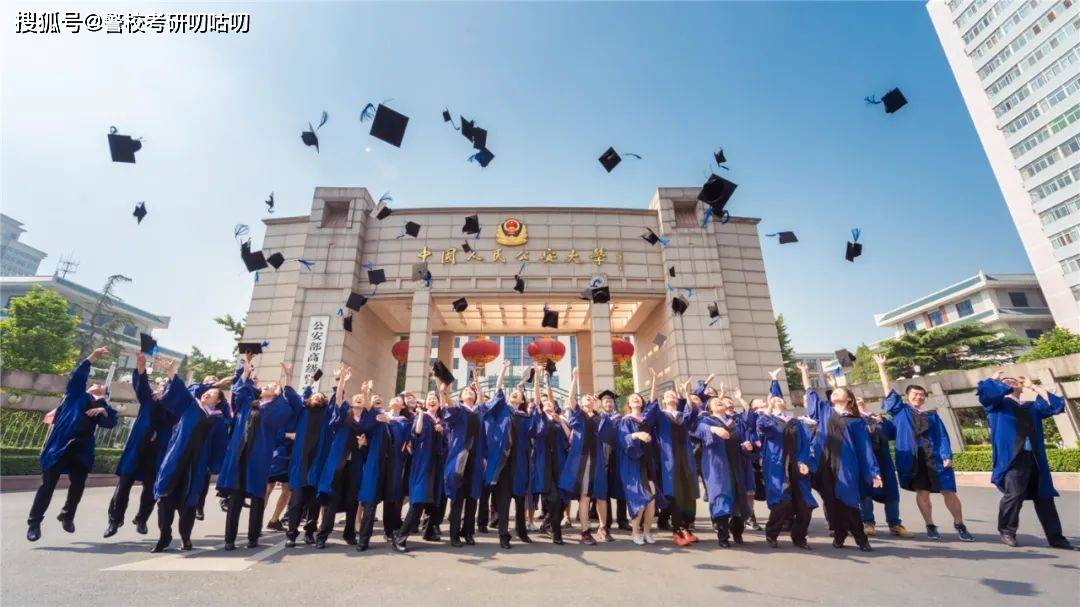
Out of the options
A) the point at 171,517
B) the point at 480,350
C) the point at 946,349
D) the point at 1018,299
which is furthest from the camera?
the point at 1018,299

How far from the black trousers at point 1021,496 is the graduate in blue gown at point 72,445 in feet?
33.1

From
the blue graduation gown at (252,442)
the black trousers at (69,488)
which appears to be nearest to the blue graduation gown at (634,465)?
the blue graduation gown at (252,442)

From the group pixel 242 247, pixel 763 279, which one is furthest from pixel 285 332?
pixel 763 279

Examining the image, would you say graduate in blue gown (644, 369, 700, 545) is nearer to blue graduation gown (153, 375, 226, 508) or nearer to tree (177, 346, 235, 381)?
blue graduation gown (153, 375, 226, 508)

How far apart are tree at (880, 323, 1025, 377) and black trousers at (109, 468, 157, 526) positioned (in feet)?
122

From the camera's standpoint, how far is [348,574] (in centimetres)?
367

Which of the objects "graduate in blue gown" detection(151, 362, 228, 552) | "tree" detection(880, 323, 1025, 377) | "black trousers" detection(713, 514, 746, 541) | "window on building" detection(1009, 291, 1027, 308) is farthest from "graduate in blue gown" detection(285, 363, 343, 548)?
"window on building" detection(1009, 291, 1027, 308)

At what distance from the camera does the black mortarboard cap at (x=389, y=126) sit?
26.9ft

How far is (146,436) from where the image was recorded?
5223mm

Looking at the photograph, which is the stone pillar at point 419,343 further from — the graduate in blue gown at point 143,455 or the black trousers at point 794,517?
the black trousers at point 794,517

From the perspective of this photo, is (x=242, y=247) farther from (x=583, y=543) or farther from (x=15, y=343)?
(x=15, y=343)

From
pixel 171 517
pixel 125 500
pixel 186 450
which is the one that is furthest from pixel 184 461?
pixel 125 500

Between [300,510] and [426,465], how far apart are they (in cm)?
142

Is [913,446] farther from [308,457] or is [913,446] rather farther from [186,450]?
[186,450]
